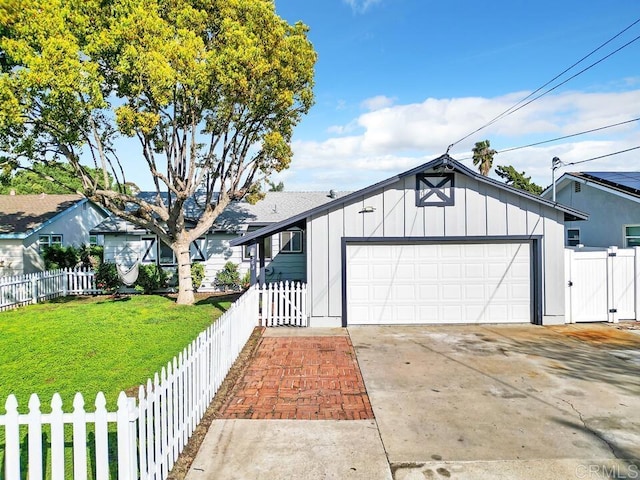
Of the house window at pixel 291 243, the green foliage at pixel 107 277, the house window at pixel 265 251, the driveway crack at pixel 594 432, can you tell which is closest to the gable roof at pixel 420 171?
the driveway crack at pixel 594 432

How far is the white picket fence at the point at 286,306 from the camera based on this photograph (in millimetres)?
10641

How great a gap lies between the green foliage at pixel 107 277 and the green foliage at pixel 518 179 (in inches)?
1414

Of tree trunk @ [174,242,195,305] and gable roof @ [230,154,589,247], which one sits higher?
gable roof @ [230,154,589,247]

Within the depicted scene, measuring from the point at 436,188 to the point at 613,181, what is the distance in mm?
8006

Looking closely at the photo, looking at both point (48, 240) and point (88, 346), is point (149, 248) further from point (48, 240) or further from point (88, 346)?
point (88, 346)

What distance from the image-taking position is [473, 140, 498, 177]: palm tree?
37188mm

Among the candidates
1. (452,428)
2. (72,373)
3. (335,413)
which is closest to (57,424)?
(335,413)

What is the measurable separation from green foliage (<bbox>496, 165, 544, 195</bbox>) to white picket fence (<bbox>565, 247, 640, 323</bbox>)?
1209 inches

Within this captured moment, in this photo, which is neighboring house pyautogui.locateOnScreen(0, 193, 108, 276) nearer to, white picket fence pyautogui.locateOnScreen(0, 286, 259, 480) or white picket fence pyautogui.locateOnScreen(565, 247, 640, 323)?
white picket fence pyautogui.locateOnScreen(0, 286, 259, 480)

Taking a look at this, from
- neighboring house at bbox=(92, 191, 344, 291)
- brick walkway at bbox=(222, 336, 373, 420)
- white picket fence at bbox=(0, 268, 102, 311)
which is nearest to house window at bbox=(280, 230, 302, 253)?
neighboring house at bbox=(92, 191, 344, 291)

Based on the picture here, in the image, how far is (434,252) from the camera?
10859 millimetres

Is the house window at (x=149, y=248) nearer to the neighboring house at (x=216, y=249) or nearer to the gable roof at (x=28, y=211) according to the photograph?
the neighboring house at (x=216, y=249)

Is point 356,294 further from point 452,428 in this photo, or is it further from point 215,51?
point 215,51

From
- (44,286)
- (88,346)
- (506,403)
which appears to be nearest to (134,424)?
(506,403)
